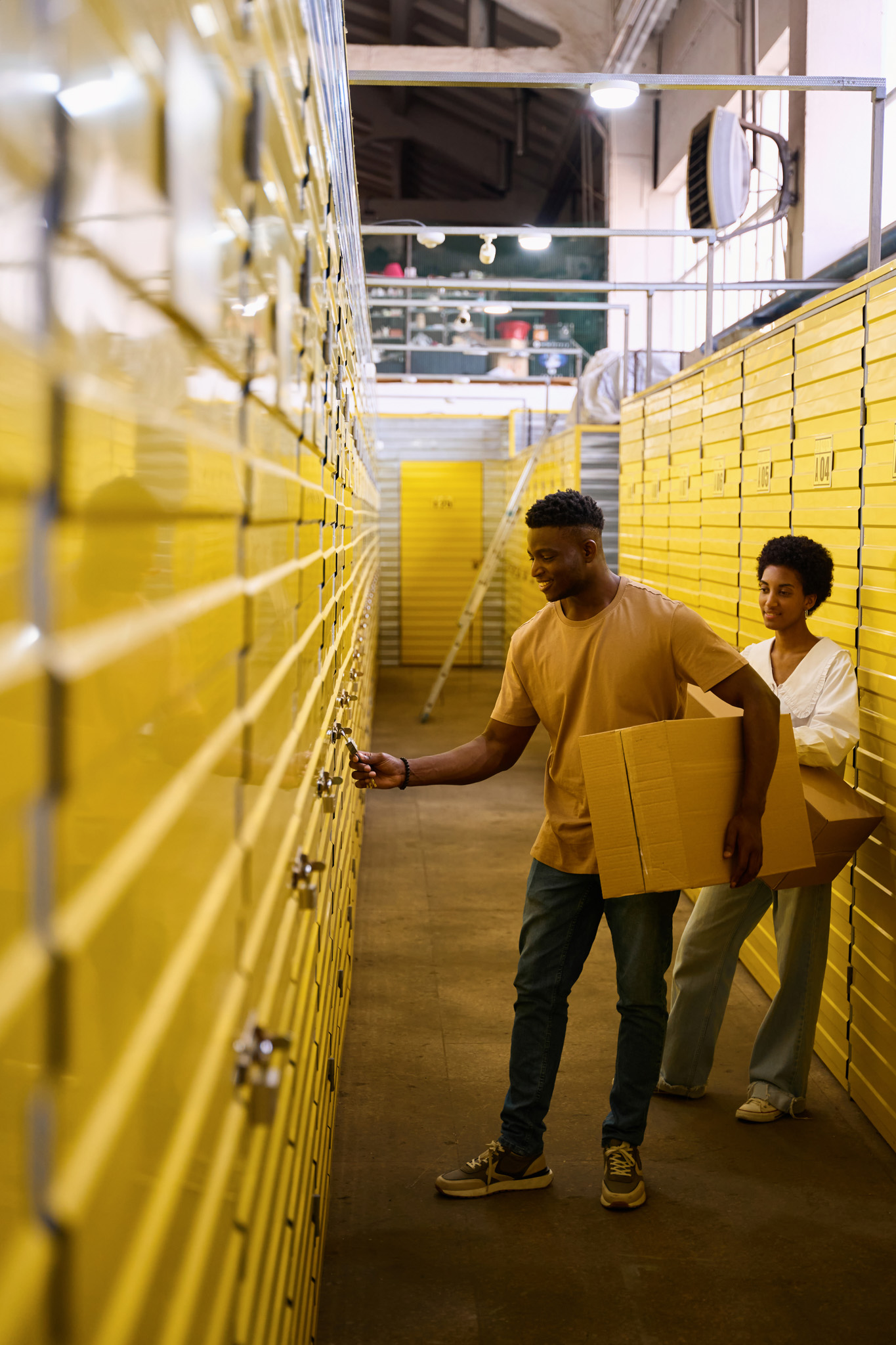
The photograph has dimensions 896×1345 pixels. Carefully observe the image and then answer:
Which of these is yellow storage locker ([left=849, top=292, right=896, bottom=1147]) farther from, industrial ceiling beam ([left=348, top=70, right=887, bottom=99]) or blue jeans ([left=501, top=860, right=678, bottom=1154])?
industrial ceiling beam ([left=348, top=70, right=887, bottom=99])

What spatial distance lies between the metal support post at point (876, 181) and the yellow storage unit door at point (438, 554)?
10076 millimetres

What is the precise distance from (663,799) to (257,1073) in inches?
71.9

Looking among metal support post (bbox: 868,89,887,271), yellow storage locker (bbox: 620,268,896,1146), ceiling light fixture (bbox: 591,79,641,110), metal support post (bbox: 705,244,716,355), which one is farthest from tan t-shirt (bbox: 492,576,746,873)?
metal support post (bbox: 705,244,716,355)

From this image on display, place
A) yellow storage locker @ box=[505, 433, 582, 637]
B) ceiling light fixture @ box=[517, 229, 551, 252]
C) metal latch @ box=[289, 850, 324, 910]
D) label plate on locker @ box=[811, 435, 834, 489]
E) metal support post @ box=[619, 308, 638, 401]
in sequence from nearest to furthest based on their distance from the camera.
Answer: metal latch @ box=[289, 850, 324, 910] → label plate on locker @ box=[811, 435, 834, 489] → ceiling light fixture @ box=[517, 229, 551, 252] → metal support post @ box=[619, 308, 638, 401] → yellow storage locker @ box=[505, 433, 582, 637]

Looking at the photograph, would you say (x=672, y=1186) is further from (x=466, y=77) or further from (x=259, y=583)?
(x=466, y=77)

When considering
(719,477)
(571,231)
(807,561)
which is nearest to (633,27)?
(571,231)

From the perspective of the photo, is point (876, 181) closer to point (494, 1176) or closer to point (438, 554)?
point (494, 1176)

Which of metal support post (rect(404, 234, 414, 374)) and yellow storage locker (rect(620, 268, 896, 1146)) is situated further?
metal support post (rect(404, 234, 414, 374))

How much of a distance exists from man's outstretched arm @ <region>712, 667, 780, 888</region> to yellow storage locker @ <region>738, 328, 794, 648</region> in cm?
158

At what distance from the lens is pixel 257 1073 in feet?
3.47

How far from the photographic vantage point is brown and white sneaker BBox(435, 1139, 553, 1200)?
3002 millimetres

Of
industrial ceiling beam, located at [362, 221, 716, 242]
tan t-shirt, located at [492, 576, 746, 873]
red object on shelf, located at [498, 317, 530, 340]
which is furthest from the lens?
red object on shelf, located at [498, 317, 530, 340]

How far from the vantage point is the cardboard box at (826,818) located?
315 cm

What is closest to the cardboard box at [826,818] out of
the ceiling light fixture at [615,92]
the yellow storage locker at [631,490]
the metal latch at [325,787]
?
the metal latch at [325,787]
